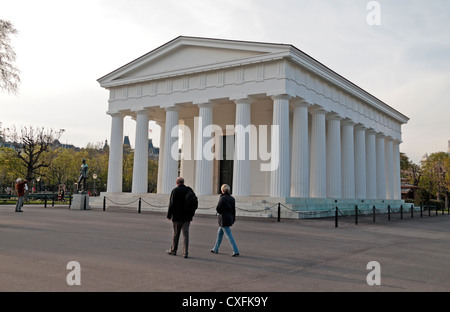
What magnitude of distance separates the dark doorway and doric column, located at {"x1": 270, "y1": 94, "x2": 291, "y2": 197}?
10413 millimetres

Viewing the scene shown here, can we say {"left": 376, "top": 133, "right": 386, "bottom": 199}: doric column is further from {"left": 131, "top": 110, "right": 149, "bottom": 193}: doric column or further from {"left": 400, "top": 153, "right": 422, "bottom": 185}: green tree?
{"left": 400, "top": 153, "right": 422, "bottom": 185}: green tree

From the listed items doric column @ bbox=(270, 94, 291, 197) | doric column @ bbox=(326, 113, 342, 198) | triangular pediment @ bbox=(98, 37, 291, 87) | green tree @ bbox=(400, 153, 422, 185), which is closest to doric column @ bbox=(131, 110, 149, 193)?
triangular pediment @ bbox=(98, 37, 291, 87)

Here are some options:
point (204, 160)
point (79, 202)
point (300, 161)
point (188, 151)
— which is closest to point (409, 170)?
point (188, 151)

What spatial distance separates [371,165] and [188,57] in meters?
20.9

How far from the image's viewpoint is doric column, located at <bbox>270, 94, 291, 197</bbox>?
24719 mm

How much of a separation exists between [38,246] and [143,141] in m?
22.1

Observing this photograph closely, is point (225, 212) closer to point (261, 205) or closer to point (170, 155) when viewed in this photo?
point (261, 205)

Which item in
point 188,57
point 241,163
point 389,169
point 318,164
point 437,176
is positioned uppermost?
point 188,57

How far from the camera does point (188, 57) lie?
29922mm

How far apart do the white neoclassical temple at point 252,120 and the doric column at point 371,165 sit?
10cm
